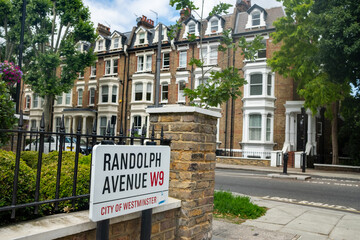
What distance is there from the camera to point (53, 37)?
2622 centimetres

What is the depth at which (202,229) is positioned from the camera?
423cm

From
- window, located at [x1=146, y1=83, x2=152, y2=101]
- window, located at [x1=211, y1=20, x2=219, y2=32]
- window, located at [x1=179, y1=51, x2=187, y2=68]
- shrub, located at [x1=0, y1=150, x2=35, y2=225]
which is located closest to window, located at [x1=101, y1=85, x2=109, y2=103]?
window, located at [x1=146, y1=83, x2=152, y2=101]

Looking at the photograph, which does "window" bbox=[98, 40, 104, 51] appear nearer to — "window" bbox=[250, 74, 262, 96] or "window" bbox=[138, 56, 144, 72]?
"window" bbox=[138, 56, 144, 72]

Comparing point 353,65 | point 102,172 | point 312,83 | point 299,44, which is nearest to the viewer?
point 102,172

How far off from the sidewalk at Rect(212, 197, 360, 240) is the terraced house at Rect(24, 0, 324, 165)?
12993 millimetres

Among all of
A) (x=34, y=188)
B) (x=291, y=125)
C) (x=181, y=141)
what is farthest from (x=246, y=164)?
(x=34, y=188)

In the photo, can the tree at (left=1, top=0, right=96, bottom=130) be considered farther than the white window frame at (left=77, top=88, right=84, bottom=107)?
No

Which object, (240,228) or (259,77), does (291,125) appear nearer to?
(259,77)

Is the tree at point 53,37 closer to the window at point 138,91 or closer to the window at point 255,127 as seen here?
the window at point 138,91

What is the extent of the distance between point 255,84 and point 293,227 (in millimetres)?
21028

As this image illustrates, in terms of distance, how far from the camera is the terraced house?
82.2ft

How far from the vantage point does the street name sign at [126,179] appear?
7.43ft

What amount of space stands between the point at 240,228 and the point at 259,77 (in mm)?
21712

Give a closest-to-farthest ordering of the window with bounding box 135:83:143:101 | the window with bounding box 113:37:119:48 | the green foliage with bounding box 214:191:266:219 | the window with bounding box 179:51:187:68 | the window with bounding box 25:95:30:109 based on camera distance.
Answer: the green foliage with bounding box 214:191:266:219
the window with bounding box 179:51:187:68
the window with bounding box 135:83:143:101
the window with bounding box 113:37:119:48
the window with bounding box 25:95:30:109
